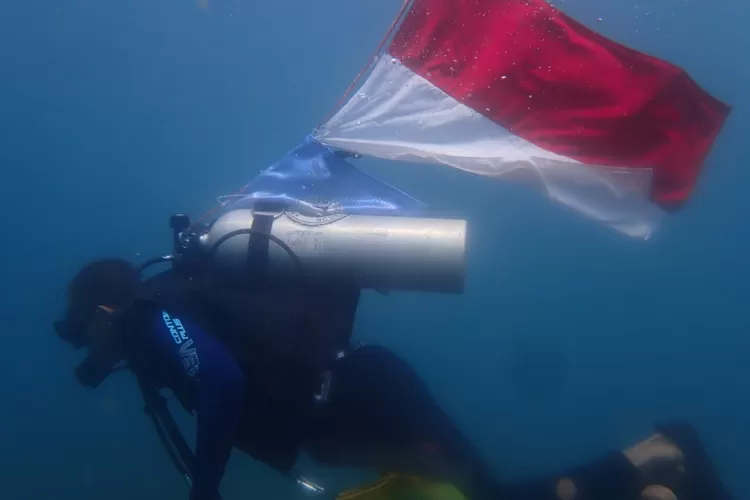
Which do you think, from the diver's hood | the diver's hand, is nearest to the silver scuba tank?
the diver's hood

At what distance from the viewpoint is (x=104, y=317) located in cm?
303

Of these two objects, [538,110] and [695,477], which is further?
[695,477]

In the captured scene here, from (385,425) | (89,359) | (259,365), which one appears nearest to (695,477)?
(385,425)

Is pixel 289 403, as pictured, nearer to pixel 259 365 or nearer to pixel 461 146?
pixel 259 365

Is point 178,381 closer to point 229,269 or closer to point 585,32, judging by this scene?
point 229,269

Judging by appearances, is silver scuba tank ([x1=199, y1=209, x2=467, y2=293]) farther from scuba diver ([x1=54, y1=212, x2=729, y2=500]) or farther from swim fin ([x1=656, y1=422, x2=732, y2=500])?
swim fin ([x1=656, y1=422, x2=732, y2=500])

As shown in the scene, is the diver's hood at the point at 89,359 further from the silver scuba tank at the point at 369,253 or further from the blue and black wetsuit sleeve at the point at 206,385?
the silver scuba tank at the point at 369,253

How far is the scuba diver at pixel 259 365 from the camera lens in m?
2.72

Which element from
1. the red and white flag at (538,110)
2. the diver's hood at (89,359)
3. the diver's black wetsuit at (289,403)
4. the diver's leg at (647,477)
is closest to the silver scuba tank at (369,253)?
the diver's black wetsuit at (289,403)

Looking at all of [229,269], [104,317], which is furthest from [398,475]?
[104,317]

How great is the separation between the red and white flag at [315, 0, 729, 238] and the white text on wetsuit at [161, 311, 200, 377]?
1.50 metres

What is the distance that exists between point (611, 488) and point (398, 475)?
1.90 meters

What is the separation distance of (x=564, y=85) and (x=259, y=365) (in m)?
2.34

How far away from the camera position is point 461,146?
3.40 m
